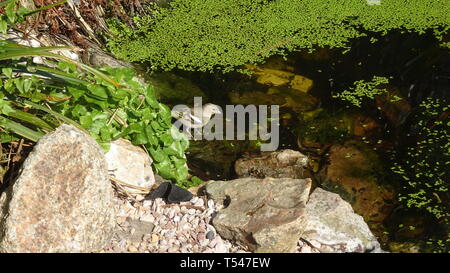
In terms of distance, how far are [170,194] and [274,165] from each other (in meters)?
0.97

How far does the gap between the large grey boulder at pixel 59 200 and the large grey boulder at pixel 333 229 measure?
0.96 meters

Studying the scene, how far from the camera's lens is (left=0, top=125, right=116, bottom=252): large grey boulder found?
227 cm

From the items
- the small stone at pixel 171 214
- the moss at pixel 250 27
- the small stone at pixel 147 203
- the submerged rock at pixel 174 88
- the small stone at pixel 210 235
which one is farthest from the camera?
the moss at pixel 250 27

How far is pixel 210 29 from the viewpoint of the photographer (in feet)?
16.5

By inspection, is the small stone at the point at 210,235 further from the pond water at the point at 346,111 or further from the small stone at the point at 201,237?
the pond water at the point at 346,111

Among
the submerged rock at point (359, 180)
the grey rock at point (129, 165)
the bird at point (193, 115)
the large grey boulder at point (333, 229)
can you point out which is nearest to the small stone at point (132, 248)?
the grey rock at point (129, 165)

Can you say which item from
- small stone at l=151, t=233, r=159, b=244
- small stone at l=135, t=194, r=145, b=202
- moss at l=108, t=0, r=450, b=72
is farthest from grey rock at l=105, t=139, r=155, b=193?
moss at l=108, t=0, r=450, b=72

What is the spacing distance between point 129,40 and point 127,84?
187 cm

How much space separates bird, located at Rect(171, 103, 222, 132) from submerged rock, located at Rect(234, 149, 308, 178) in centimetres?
46

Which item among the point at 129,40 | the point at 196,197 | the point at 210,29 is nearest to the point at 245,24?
the point at 210,29

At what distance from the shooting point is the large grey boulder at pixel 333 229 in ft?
8.96

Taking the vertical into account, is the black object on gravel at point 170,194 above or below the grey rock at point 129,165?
below
